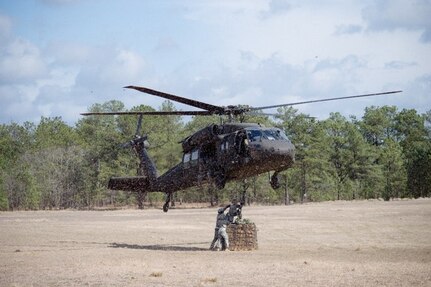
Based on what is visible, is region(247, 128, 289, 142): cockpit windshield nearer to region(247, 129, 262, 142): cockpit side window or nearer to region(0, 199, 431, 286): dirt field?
region(247, 129, 262, 142): cockpit side window

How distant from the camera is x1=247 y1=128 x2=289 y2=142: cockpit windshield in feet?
68.2

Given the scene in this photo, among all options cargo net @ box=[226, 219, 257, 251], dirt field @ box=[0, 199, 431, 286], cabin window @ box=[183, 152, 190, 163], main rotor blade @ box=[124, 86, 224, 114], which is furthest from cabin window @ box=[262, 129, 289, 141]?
cargo net @ box=[226, 219, 257, 251]

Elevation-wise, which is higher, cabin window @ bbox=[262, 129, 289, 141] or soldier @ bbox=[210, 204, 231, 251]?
cabin window @ bbox=[262, 129, 289, 141]

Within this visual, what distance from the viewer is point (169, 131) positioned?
3681 inches

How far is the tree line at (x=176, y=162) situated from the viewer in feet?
261

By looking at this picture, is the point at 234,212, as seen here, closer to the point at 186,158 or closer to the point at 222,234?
the point at 222,234

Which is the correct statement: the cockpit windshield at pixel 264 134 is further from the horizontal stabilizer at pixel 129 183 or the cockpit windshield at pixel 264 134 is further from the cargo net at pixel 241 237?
the horizontal stabilizer at pixel 129 183

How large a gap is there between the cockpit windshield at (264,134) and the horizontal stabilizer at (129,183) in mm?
8288

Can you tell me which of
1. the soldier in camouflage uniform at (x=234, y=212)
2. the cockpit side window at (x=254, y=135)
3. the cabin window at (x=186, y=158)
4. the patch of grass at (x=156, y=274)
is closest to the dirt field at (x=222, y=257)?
the patch of grass at (x=156, y=274)

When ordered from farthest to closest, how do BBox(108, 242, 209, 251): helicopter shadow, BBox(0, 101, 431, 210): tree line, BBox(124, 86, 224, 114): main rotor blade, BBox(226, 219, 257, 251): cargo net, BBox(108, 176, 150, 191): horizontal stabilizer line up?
BBox(0, 101, 431, 210): tree line
BBox(108, 176, 150, 191): horizontal stabilizer
BBox(108, 242, 209, 251): helicopter shadow
BBox(226, 219, 257, 251): cargo net
BBox(124, 86, 224, 114): main rotor blade

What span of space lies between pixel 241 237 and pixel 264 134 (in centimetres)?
570

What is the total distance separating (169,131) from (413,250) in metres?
72.8

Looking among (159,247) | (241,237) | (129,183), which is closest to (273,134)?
(241,237)

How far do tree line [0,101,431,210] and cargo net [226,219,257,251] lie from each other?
50401mm
